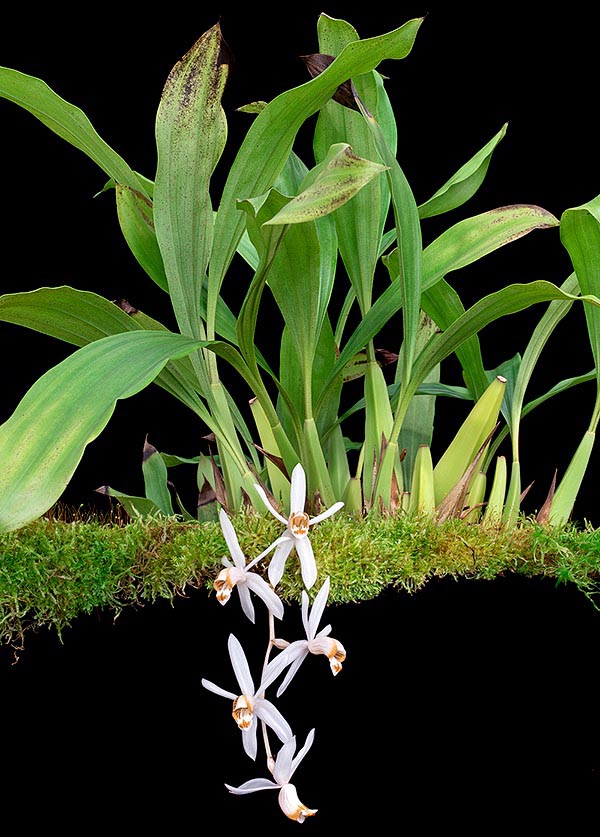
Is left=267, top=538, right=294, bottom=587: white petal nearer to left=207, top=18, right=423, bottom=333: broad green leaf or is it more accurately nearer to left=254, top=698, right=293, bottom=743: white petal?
left=254, top=698, right=293, bottom=743: white petal

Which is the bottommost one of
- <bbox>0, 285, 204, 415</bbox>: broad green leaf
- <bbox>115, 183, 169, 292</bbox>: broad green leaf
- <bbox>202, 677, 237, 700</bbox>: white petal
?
<bbox>202, 677, 237, 700</bbox>: white petal

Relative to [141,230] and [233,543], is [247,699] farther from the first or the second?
[141,230]

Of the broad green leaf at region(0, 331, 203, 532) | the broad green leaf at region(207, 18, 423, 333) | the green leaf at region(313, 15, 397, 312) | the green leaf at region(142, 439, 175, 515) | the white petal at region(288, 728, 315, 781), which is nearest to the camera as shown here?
the broad green leaf at region(0, 331, 203, 532)

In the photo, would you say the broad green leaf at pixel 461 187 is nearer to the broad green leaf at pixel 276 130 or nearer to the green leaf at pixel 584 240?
the green leaf at pixel 584 240

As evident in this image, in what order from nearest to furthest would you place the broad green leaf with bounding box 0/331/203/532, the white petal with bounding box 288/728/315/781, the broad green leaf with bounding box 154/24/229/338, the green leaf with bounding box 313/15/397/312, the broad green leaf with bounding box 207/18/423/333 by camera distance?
1. the broad green leaf with bounding box 0/331/203/532
2. the white petal with bounding box 288/728/315/781
3. the broad green leaf with bounding box 207/18/423/333
4. the broad green leaf with bounding box 154/24/229/338
5. the green leaf with bounding box 313/15/397/312

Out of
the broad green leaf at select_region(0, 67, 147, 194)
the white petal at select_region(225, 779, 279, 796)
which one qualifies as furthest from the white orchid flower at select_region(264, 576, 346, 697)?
the broad green leaf at select_region(0, 67, 147, 194)

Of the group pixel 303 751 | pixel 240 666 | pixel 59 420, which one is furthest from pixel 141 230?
pixel 303 751

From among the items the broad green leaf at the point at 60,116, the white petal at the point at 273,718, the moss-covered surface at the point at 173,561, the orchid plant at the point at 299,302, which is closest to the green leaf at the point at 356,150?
the orchid plant at the point at 299,302
